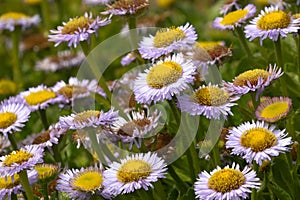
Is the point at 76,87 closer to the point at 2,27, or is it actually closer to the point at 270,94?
the point at 270,94

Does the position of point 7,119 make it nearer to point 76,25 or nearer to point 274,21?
point 76,25

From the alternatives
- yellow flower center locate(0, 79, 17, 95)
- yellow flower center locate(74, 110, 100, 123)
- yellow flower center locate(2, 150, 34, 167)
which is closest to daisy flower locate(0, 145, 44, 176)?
yellow flower center locate(2, 150, 34, 167)

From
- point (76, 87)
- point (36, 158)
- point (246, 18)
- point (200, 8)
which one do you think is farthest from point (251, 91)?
point (200, 8)

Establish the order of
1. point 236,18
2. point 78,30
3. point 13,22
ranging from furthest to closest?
point 13,22, point 236,18, point 78,30

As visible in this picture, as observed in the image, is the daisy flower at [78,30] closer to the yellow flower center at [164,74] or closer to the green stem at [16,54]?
the yellow flower center at [164,74]

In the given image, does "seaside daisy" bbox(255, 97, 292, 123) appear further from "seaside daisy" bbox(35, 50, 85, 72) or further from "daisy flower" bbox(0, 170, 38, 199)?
"seaside daisy" bbox(35, 50, 85, 72)

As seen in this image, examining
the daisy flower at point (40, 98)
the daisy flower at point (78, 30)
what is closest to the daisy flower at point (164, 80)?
the daisy flower at point (78, 30)

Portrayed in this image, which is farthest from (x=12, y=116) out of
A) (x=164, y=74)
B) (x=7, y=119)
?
(x=164, y=74)
